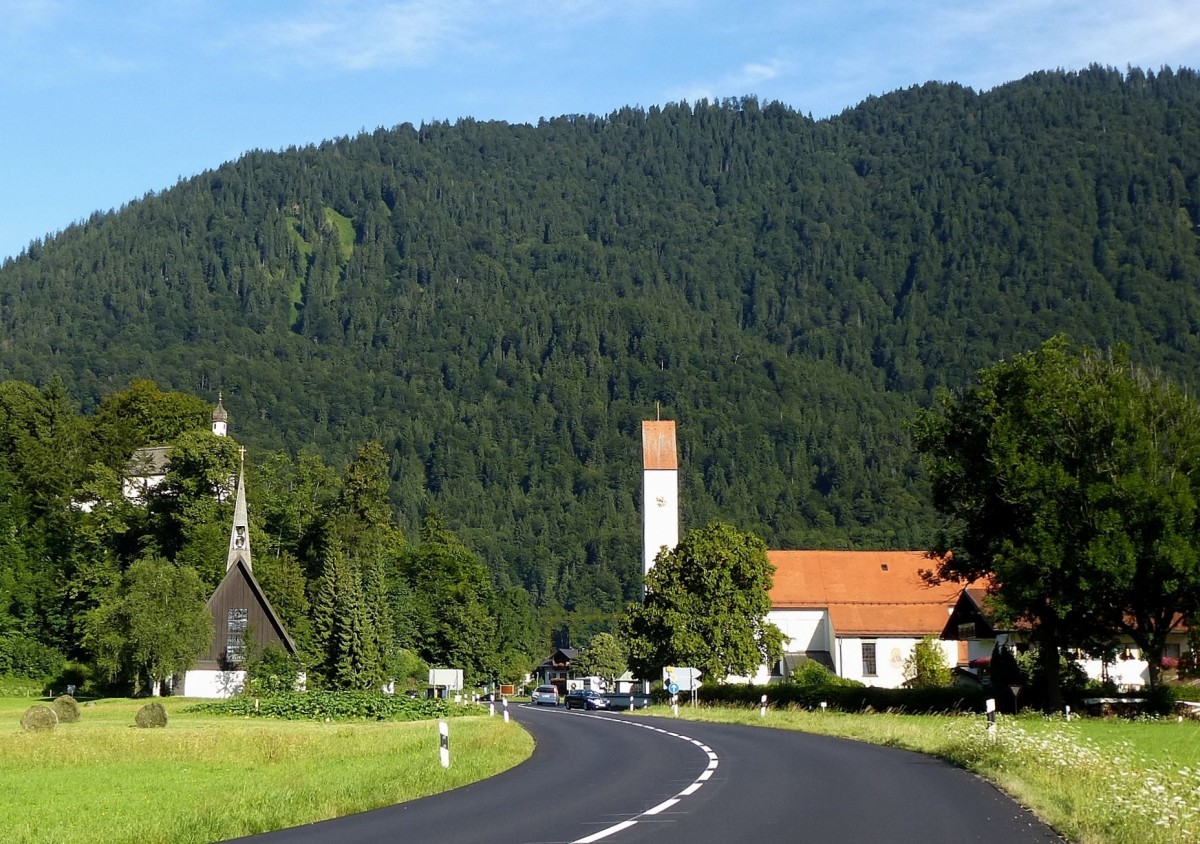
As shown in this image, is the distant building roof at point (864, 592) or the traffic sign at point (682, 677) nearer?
the traffic sign at point (682, 677)

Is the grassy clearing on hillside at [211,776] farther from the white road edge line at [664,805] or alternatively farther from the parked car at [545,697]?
the parked car at [545,697]

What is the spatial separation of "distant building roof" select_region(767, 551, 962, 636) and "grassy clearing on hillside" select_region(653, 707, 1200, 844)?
59.0m

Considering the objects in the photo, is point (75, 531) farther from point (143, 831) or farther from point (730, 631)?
point (143, 831)

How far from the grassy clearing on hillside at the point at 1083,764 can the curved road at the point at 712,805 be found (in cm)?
51

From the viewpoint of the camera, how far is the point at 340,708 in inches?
2184

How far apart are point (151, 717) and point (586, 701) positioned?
30266mm

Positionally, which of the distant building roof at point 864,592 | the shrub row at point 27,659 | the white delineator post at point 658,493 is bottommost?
the shrub row at point 27,659

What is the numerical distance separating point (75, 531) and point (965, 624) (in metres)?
54.5

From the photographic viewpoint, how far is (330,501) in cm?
10931

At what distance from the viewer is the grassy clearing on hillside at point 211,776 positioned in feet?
59.1

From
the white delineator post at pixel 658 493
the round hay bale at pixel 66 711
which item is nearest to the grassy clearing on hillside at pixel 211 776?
the round hay bale at pixel 66 711

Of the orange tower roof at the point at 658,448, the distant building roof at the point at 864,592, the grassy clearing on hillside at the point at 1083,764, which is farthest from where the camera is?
the orange tower roof at the point at 658,448

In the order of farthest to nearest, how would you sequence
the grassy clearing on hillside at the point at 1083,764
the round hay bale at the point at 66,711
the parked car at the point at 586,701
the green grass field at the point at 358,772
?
the parked car at the point at 586,701, the round hay bale at the point at 66,711, the green grass field at the point at 358,772, the grassy clearing on hillside at the point at 1083,764

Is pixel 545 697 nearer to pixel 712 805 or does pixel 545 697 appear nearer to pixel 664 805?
pixel 664 805
